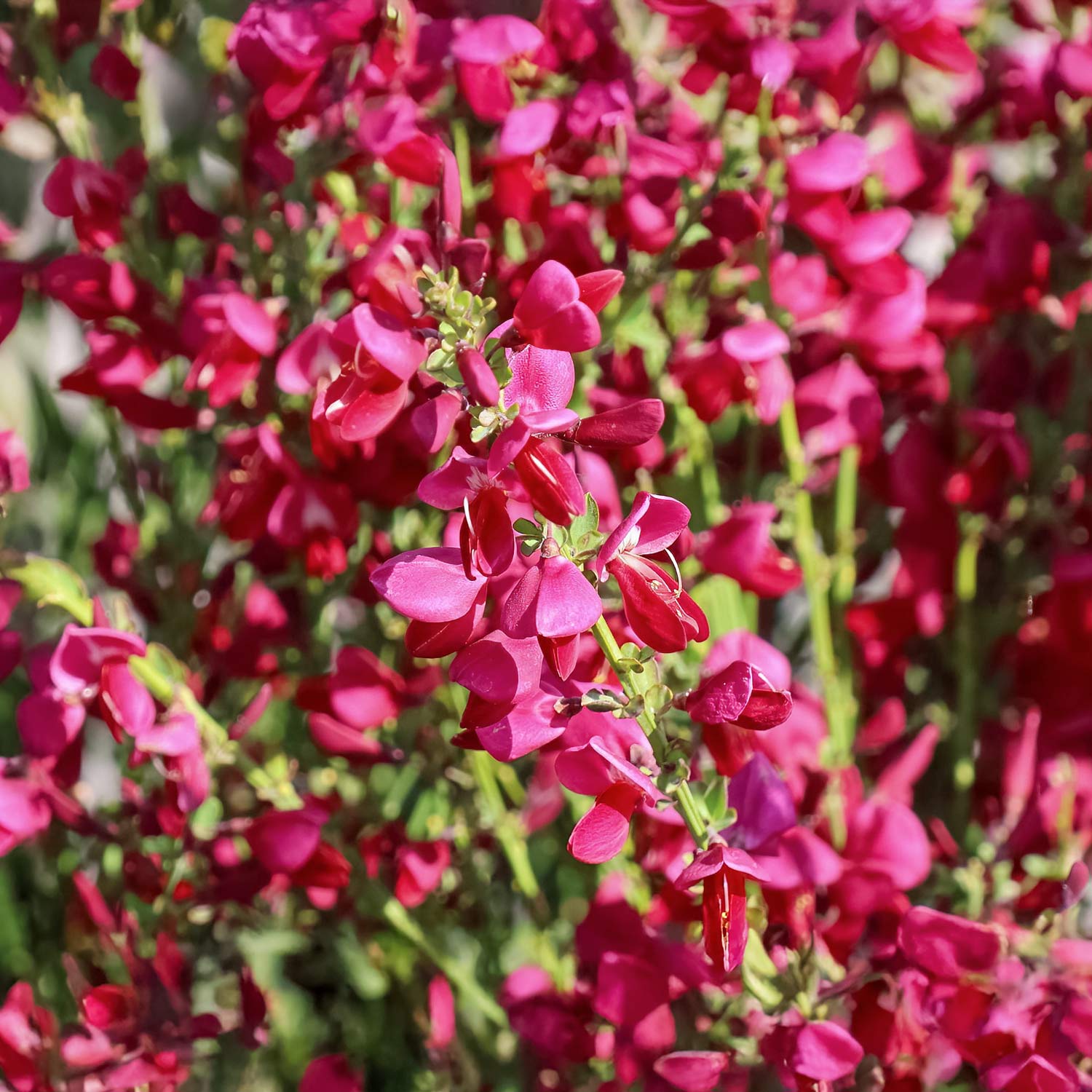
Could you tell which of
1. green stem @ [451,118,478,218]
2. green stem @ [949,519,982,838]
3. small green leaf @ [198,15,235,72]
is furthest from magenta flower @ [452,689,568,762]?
small green leaf @ [198,15,235,72]

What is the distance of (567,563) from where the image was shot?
0.34 metres

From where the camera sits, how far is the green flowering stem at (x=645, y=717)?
0.36 metres

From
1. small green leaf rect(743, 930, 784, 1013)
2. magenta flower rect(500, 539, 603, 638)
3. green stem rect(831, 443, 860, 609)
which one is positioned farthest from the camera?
green stem rect(831, 443, 860, 609)

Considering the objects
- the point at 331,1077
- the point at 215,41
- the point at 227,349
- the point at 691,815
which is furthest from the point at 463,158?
the point at 331,1077

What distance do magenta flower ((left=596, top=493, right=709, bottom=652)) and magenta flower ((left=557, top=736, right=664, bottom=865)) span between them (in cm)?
4

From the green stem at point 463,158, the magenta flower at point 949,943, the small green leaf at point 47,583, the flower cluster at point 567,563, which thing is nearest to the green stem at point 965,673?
the flower cluster at point 567,563

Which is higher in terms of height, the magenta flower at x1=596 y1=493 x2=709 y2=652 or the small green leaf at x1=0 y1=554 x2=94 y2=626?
the magenta flower at x1=596 y1=493 x2=709 y2=652

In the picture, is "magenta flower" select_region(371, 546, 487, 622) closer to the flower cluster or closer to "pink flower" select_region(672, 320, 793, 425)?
the flower cluster

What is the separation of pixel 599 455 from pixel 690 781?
19 centimetres

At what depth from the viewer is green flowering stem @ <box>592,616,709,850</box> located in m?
0.36

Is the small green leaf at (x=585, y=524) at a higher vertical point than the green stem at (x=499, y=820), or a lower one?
higher

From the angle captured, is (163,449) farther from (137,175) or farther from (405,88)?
(405,88)

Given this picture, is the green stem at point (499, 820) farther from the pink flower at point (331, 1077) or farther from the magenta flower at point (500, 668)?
the magenta flower at point (500, 668)

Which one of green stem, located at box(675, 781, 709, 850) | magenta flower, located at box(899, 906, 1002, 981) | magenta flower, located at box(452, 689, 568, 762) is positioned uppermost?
magenta flower, located at box(452, 689, 568, 762)
